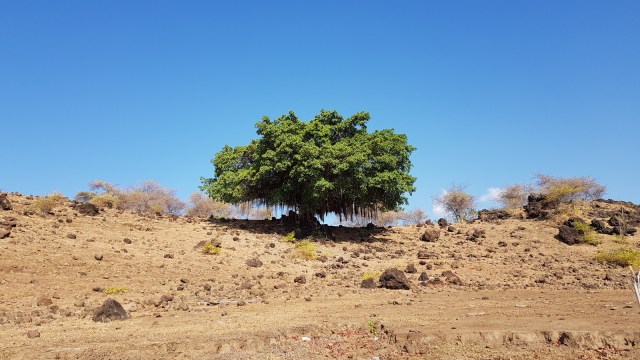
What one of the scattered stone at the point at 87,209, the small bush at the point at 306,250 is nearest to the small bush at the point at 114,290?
the small bush at the point at 306,250

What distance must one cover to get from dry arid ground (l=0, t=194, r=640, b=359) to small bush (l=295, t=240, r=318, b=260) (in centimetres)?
39

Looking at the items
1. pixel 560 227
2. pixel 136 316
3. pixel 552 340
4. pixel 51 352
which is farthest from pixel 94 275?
pixel 560 227

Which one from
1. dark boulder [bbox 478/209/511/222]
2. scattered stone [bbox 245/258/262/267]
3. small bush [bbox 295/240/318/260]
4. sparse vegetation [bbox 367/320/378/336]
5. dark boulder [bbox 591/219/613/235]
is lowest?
sparse vegetation [bbox 367/320/378/336]

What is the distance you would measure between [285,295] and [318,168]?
10.7m

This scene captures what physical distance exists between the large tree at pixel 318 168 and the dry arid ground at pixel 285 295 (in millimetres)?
1935

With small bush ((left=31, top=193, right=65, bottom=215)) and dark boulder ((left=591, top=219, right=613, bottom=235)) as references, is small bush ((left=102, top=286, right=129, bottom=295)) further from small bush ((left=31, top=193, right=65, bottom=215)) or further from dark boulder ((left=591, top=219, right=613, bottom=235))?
dark boulder ((left=591, top=219, right=613, bottom=235))

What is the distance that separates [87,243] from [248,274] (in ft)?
21.8

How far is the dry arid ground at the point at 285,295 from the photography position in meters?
8.83

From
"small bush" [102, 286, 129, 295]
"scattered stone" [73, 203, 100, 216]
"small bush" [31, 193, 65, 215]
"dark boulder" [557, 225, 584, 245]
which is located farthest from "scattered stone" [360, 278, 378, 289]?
"dark boulder" [557, 225, 584, 245]

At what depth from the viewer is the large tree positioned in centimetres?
2495

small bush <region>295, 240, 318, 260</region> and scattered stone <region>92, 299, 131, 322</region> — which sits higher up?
small bush <region>295, 240, 318, 260</region>

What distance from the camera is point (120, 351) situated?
8.46 metres

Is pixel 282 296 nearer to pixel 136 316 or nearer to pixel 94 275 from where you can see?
pixel 136 316

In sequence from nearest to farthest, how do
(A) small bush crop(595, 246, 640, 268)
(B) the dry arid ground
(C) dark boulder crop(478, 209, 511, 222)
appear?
(B) the dry arid ground, (A) small bush crop(595, 246, 640, 268), (C) dark boulder crop(478, 209, 511, 222)
